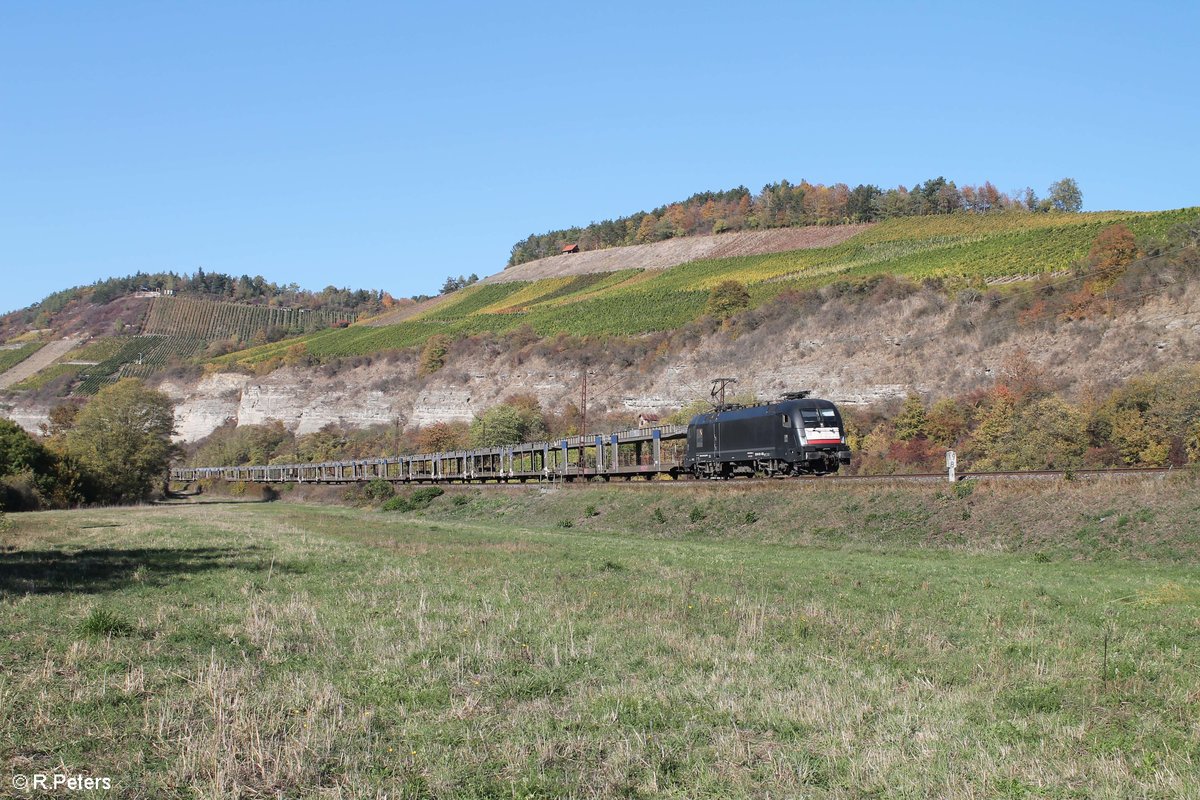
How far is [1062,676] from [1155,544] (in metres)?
15.6

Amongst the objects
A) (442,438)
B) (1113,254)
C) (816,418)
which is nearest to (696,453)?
(816,418)

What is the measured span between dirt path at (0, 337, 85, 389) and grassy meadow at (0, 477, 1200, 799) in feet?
570

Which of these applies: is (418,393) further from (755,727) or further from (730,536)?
(755,727)

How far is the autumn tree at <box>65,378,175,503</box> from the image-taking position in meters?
72.9

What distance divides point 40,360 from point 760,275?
489 feet

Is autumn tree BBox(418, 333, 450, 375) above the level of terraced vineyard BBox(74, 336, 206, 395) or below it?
below

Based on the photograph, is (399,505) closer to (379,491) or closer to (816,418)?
(379,491)

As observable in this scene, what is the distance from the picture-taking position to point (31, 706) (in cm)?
920

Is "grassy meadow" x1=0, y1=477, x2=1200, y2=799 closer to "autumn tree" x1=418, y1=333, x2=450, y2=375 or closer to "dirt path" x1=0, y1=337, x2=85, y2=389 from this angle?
"autumn tree" x1=418, y1=333, x2=450, y2=375

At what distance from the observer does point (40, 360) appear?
179750mm

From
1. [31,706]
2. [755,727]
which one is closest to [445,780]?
[755,727]

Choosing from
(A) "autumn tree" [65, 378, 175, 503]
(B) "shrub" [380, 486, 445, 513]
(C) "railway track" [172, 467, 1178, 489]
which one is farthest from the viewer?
(A) "autumn tree" [65, 378, 175, 503]

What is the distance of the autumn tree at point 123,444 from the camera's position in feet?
239

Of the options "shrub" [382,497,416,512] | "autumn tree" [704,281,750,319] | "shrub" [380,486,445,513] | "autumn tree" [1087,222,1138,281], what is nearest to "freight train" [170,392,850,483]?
"shrub" [380,486,445,513]
